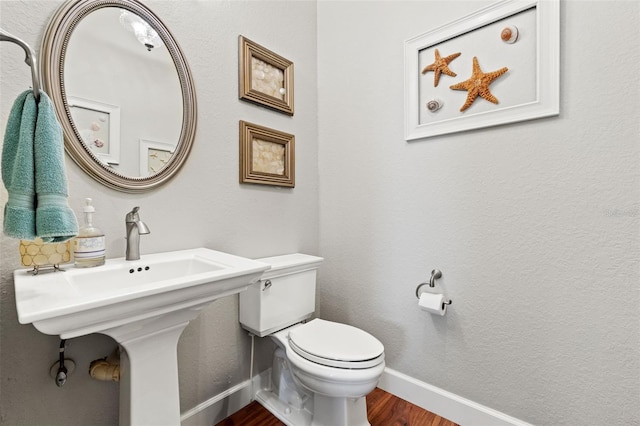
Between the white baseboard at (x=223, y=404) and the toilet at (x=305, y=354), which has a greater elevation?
the toilet at (x=305, y=354)

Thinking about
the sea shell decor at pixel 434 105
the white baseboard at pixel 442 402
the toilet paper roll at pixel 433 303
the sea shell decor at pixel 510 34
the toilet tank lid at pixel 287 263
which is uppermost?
the sea shell decor at pixel 510 34

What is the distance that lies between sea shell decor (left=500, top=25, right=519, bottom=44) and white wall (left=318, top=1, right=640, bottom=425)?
0.17 metres

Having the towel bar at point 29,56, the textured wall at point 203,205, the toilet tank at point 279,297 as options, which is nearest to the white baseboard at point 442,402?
the toilet tank at point 279,297

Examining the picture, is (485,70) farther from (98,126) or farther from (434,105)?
(98,126)

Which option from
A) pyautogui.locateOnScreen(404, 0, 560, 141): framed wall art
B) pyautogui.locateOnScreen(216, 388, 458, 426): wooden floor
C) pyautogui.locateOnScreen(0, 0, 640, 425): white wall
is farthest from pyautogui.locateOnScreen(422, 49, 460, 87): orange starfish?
pyautogui.locateOnScreen(216, 388, 458, 426): wooden floor

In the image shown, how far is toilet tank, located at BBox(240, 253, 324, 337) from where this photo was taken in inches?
52.9

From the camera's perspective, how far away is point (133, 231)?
1.03 meters

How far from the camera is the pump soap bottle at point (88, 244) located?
92 centimetres

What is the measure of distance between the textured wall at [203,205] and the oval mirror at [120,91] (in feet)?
0.17

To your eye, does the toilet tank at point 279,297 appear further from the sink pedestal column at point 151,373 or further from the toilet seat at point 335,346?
the sink pedestal column at point 151,373

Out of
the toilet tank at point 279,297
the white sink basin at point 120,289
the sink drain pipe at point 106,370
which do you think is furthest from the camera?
the toilet tank at point 279,297

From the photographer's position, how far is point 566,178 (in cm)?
112

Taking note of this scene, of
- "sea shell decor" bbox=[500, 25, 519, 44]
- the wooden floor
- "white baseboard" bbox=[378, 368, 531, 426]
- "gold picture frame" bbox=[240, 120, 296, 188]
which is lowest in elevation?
the wooden floor

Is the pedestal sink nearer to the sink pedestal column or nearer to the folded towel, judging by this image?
the sink pedestal column
